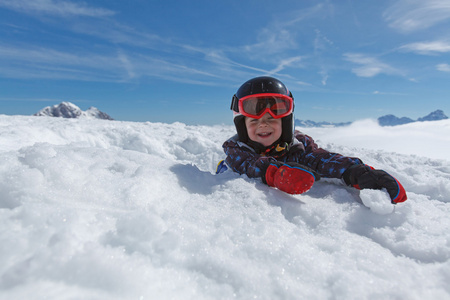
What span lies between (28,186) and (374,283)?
1.74m

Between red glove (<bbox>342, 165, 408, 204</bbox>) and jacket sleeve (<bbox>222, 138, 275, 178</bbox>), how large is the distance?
75 cm

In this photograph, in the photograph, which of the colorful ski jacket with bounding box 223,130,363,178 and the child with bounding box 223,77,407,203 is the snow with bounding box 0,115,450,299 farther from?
the child with bounding box 223,77,407,203

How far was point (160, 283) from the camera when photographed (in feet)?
3.04

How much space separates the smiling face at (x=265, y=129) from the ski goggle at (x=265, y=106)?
68 mm

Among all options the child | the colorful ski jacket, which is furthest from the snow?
the child

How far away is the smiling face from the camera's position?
9.91 ft

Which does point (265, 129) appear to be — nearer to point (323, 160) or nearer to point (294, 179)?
point (323, 160)

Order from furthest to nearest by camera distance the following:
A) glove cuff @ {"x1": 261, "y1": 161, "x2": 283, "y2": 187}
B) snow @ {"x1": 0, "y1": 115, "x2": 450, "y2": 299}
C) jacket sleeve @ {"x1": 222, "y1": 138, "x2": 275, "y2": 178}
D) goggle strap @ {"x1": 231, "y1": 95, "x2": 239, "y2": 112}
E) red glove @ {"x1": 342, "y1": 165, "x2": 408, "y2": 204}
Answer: goggle strap @ {"x1": 231, "y1": 95, "x2": 239, "y2": 112}
jacket sleeve @ {"x1": 222, "y1": 138, "x2": 275, "y2": 178}
glove cuff @ {"x1": 261, "y1": 161, "x2": 283, "y2": 187}
red glove @ {"x1": 342, "y1": 165, "x2": 408, "y2": 204}
snow @ {"x1": 0, "y1": 115, "x2": 450, "y2": 299}

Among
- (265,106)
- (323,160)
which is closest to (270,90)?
(265,106)

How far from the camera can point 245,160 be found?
8.74 feet

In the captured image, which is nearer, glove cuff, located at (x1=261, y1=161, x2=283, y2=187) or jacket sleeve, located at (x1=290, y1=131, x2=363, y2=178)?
glove cuff, located at (x1=261, y1=161, x2=283, y2=187)

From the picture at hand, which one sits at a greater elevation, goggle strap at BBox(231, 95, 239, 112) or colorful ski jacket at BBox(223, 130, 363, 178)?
goggle strap at BBox(231, 95, 239, 112)

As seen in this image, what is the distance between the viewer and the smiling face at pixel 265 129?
3.02 meters

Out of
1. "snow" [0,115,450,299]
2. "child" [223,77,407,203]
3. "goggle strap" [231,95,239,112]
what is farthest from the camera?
"goggle strap" [231,95,239,112]
